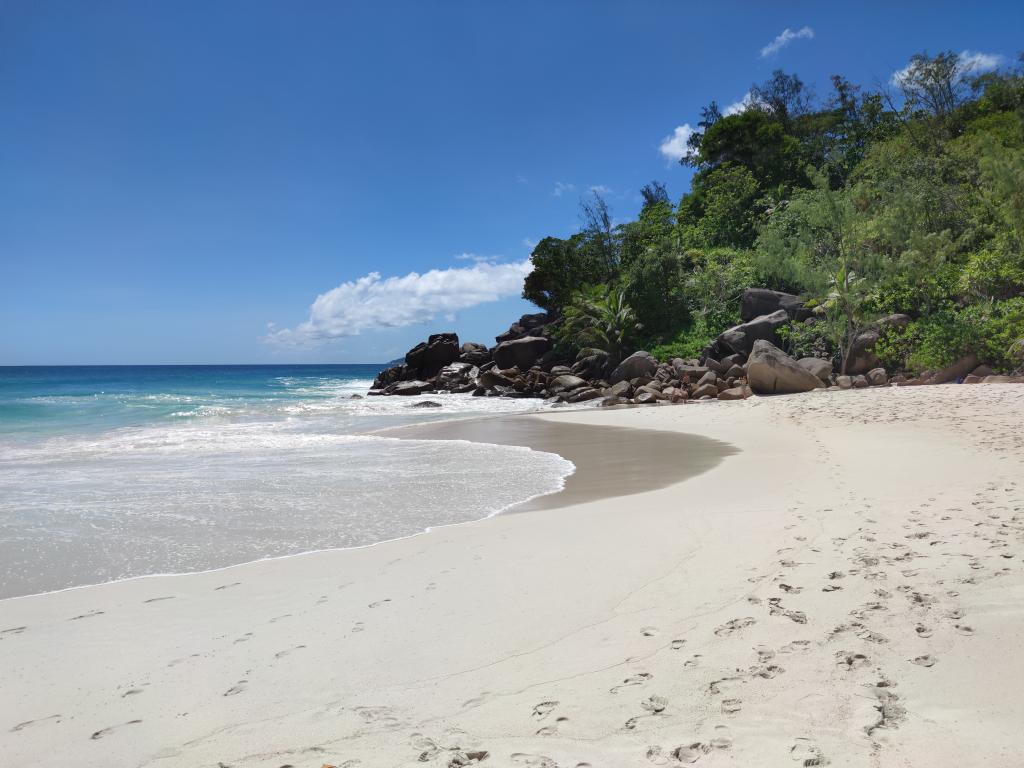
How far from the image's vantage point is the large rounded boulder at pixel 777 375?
18.6 m

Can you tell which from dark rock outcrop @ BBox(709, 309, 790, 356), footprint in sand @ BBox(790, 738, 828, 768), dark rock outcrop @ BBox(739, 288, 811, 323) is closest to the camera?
footprint in sand @ BBox(790, 738, 828, 768)

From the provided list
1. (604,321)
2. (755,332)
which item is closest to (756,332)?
(755,332)

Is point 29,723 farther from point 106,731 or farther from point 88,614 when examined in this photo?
point 88,614

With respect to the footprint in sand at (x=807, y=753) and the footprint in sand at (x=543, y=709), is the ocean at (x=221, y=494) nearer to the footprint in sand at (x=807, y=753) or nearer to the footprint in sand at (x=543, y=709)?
the footprint in sand at (x=543, y=709)

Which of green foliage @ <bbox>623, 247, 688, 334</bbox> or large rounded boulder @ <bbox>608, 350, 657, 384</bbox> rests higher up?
green foliage @ <bbox>623, 247, 688, 334</bbox>

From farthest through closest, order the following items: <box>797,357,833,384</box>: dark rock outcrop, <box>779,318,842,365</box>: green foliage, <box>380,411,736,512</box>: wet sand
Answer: <box>779,318,842,365</box>: green foliage
<box>797,357,833,384</box>: dark rock outcrop
<box>380,411,736,512</box>: wet sand

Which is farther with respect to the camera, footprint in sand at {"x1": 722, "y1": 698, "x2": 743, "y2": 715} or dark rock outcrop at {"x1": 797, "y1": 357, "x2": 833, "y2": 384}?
dark rock outcrop at {"x1": 797, "y1": 357, "x2": 833, "y2": 384}

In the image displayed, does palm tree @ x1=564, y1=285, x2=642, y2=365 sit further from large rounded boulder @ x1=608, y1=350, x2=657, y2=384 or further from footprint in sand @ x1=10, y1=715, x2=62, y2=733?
footprint in sand @ x1=10, y1=715, x2=62, y2=733

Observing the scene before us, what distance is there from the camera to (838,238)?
78.1 ft

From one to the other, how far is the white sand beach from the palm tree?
2341 centimetres

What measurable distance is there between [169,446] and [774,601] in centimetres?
1332

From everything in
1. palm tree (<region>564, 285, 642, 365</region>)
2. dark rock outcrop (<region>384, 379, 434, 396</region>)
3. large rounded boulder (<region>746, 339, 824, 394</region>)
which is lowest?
dark rock outcrop (<region>384, 379, 434, 396</region>)

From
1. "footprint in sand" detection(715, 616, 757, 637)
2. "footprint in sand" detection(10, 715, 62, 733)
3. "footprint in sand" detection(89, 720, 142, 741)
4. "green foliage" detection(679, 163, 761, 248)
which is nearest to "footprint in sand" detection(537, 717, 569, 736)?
"footprint in sand" detection(715, 616, 757, 637)

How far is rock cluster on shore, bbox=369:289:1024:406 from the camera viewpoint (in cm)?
1872
